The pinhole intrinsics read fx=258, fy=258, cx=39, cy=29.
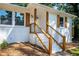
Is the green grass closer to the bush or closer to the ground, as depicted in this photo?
the ground

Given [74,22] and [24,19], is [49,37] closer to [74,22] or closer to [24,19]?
[74,22]

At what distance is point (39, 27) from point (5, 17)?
1078mm

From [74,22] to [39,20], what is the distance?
3.64 feet

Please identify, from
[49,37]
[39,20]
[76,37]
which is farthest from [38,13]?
[76,37]

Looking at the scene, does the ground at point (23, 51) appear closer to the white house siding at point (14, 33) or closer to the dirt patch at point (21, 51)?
the dirt patch at point (21, 51)

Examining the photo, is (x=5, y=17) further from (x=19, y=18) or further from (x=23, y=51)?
(x=23, y=51)

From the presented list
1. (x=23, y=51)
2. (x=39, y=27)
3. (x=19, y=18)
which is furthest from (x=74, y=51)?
(x=19, y=18)

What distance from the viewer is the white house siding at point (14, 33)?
7504mm

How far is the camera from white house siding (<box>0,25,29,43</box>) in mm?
7504

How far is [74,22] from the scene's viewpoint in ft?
25.1

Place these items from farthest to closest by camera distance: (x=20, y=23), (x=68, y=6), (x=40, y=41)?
(x=20, y=23), (x=40, y=41), (x=68, y=6)

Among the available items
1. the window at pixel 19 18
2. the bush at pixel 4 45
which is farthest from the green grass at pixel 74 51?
the window at pixel 19 18

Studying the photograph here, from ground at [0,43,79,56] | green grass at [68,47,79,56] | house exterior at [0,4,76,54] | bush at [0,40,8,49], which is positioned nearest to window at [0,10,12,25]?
house exterior at [0,4,76,54]

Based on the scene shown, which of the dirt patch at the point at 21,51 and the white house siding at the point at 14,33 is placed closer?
the dirt patch at the point at 21,51
